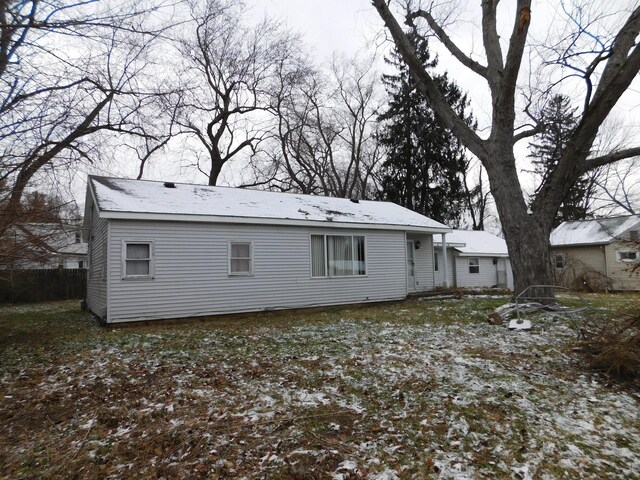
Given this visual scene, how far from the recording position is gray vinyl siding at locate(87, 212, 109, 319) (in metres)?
10.5

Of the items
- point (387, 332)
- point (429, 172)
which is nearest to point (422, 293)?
point (387, 332)

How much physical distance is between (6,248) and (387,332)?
23.0 ft

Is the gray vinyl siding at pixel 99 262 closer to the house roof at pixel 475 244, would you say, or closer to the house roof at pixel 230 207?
the house roof at pixel 230 207

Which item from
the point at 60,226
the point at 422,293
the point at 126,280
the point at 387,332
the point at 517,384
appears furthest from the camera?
the point at 422,293

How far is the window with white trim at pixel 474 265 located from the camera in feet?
74.0

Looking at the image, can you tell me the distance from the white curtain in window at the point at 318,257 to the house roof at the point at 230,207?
2.02 ft

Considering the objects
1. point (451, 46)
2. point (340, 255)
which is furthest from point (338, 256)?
point (451, 46)

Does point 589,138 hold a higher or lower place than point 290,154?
lower

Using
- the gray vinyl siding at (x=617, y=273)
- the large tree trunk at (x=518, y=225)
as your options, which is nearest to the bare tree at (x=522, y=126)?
the large tree trunk at (x=518, y=225)

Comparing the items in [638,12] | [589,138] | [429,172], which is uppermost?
[429,172]

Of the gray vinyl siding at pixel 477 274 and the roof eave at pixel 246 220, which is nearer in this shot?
the roof eave at pixel 246 220

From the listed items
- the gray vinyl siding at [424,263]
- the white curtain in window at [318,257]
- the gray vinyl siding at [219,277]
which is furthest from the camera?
the gray vinyl siding at [424,263]

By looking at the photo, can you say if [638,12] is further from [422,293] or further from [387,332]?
[422,293]

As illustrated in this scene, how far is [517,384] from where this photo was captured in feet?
16.3
